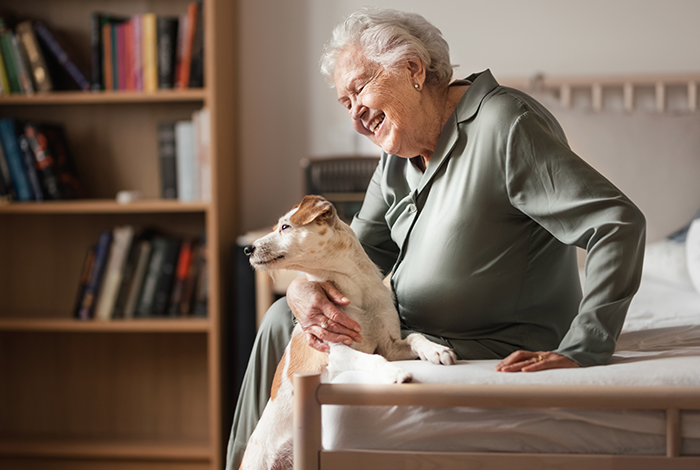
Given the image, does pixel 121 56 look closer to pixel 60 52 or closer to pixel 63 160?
pixel 60 52

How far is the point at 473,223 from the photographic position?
3.39 ft

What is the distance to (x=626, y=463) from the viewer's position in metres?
0.79

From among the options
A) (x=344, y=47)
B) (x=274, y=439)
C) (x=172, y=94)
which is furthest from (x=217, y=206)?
(x=274, y=439)

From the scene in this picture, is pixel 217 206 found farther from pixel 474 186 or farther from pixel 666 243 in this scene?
pixel 666 243

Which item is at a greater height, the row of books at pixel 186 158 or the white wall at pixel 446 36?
the white wall at pixel 446 36

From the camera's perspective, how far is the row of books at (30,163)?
2111 millimetres

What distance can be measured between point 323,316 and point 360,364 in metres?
0.13

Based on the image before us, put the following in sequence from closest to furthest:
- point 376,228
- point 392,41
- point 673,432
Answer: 1. point 673,432
2. point 392,41
3. point 376,228

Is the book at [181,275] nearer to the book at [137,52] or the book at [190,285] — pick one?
the book at [190,285]

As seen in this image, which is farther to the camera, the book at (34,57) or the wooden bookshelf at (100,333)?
the wooden bookshelf at (100,333)

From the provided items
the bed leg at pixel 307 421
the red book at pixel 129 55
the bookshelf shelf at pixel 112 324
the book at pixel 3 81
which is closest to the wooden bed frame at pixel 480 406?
the bed leg at pixel 307 421

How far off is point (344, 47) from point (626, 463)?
0.86 metres

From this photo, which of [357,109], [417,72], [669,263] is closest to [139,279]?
[357,109]

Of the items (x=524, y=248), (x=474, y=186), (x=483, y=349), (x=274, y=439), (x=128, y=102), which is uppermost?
(x=128, y=102)
